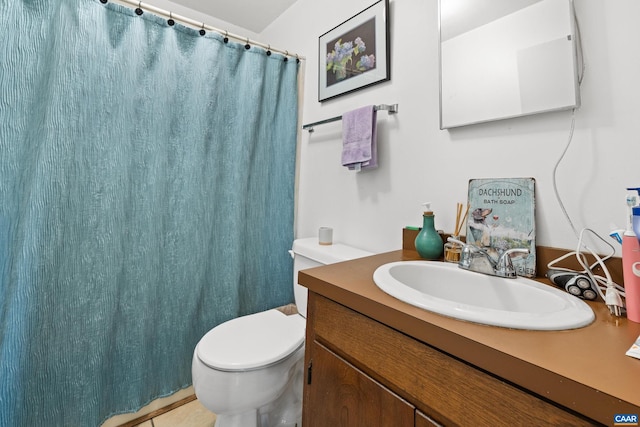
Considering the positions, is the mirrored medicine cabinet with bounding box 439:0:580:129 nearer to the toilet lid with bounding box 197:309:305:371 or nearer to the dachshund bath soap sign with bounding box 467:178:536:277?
the dachshund bath soap sign with bounding box 467:178:536:277

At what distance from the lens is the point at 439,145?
3.31 feet

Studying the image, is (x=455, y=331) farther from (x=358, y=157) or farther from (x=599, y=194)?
(x=358, y=157)

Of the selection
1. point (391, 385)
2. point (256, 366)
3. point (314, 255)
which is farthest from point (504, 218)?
point (256, 366)

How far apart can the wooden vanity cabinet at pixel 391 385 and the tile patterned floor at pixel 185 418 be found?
0.83 meters

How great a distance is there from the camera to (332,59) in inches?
57.5

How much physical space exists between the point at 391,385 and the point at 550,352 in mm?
283

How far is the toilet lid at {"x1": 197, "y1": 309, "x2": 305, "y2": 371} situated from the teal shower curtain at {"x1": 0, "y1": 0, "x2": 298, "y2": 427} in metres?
0.35

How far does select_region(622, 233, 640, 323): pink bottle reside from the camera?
0.50 meters

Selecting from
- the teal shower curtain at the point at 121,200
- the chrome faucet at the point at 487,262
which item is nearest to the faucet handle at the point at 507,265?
the chrome faucet at the point at 487,262

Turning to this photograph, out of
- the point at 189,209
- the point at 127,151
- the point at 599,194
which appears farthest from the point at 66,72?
the point at 599,194

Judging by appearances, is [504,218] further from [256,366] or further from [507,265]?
[256,366]

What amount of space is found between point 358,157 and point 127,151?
1031 millimetres

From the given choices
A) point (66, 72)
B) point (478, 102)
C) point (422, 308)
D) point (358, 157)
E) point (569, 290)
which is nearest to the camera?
point (422, 308)

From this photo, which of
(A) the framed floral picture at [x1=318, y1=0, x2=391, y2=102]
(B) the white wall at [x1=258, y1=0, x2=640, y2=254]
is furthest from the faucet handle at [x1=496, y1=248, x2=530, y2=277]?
(A) the framed floral picture at [x1=318, y1=0, x2=391, y2=102]
